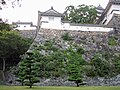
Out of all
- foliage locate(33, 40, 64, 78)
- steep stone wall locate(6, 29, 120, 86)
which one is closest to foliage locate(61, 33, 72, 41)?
steep stone wall locate(6, 29, 120, 86)

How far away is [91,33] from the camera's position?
109ft

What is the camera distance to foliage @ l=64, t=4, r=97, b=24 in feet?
150

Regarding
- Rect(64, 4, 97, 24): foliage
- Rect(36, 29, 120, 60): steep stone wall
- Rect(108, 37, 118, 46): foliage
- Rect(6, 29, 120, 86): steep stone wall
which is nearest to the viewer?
Rect(6, 29, 120, 86): steep stone wall

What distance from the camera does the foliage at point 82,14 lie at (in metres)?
45.6

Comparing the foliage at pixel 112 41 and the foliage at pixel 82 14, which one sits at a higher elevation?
the foliage at pixel 82 14

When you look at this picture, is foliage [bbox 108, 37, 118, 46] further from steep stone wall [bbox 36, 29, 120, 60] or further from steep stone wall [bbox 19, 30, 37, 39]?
steep stone wall [bbox 19, 30, 37, 39]

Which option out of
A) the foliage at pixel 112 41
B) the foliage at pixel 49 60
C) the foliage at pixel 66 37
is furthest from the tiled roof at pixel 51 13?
the foliage at pixel 112 41

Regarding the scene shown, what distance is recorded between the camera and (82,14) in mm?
46406

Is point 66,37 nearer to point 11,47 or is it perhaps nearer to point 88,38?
point 88,38

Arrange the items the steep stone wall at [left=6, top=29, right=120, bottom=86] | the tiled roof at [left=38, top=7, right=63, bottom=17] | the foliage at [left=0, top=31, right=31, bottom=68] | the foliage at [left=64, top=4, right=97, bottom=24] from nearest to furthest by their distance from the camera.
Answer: the steep stone wall at [left=6, top=29, right=120, bottom=86] < the foliage at [left=0, top=31, right=31, bottom=68] < the tiled roof at [left=38, top=7, right=63, bottom=17] < the foliage at [left=64, top=4, right=97, bottom=24]

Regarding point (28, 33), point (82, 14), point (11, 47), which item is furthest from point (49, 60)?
point (82, 14)

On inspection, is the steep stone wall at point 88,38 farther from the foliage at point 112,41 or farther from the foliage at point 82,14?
the foliage at point 82,14

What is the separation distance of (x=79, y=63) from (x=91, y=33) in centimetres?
661

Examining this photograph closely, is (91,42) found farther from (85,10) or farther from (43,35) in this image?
(85,10)
